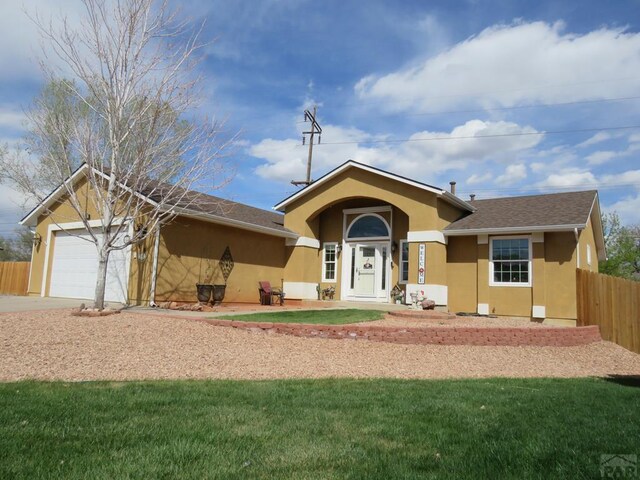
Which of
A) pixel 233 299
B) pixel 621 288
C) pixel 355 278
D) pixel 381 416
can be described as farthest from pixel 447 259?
pixel 381 416

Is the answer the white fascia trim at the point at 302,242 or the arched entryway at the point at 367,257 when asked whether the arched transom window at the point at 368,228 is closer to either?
the arched entryway at the point at 367,257

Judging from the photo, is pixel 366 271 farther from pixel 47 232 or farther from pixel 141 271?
pixel 47 232

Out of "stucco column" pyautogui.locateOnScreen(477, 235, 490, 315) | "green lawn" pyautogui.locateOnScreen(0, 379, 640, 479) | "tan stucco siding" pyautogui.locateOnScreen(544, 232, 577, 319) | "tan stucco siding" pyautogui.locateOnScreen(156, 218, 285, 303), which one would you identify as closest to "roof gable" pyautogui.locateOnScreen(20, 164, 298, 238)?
"tan stucco siding" pyautogui.locateOnScreen(156, 218, 285, 303)

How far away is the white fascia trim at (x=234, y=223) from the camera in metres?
15.3


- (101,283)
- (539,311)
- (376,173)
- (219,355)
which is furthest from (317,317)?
(539,311)

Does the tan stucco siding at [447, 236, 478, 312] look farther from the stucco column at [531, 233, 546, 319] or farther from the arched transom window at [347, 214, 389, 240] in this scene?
the arched transom window at [347, 214, 389, 240]

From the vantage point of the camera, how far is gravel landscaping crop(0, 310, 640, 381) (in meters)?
7.45

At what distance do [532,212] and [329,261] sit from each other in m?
8.04

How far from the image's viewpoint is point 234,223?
56.6ft

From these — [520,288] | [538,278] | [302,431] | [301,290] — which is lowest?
[302,431]

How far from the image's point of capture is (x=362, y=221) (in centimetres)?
1948

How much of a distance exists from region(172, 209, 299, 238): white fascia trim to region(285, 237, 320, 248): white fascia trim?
0.78 feet

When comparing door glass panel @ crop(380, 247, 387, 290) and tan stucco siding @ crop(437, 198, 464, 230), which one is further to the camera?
door glass panel @ crop(380, 247, 387, 290)

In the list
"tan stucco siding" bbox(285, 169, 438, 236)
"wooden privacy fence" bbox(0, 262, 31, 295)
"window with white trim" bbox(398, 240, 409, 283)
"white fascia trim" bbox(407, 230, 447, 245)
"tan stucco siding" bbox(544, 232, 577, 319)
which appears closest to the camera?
"tan stucco siding" bbox(544, 232, 577, 319)
